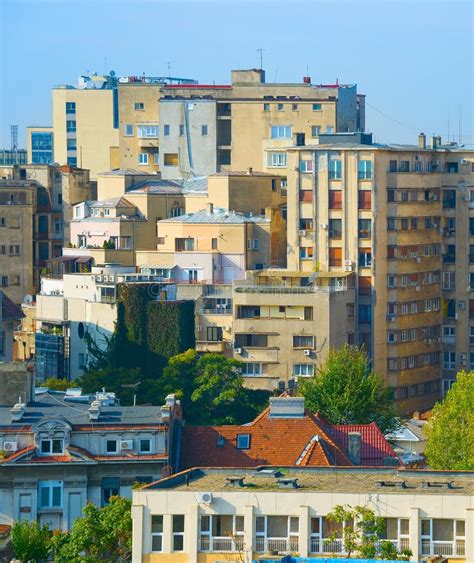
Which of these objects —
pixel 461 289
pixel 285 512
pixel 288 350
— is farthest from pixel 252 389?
pixel 285 512

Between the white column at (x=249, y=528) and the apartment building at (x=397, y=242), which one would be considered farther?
the apartment building at (x=397, y=242)

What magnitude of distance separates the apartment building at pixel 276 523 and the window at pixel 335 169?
203 ft

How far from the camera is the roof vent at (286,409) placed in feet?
292

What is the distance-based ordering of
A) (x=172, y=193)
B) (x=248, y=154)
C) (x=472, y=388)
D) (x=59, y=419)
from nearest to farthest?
(x=59, y=419) → (x=472, y=388) → (x=172, y=193) → (x=248, y=154)

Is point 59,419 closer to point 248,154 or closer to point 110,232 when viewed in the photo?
point 110,232

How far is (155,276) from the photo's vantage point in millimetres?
124750

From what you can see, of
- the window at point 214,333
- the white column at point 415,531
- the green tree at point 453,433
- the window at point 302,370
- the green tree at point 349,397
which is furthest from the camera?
the window at point 214,333

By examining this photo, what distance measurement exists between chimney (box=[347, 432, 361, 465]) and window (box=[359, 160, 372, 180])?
1590 inches

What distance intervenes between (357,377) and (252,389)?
34.8ft

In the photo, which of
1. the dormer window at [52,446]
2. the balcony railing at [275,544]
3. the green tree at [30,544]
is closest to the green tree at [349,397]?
the dormer window at [52,446]

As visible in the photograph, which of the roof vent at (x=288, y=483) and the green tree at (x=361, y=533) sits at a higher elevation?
the roof vent at (x=288, y=483)

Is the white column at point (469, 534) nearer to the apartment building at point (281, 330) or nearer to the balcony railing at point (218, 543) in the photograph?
the balcony railing at point (218, 543)

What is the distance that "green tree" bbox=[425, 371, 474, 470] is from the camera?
96.2 meters

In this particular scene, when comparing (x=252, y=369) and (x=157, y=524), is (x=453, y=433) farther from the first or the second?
(x=157, y=524)
